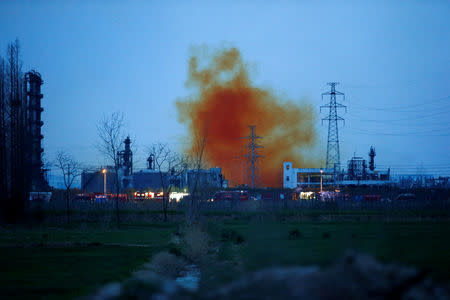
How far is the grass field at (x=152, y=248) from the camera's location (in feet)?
17.1

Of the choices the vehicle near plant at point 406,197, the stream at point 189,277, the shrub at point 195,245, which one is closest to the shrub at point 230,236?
the shrub at point 195,245

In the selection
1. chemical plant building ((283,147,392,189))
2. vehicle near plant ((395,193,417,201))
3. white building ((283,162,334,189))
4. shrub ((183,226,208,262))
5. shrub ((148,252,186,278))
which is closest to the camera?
shrub ((148,252,186,278))

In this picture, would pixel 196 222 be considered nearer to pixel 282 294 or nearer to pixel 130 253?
pixel 130 253

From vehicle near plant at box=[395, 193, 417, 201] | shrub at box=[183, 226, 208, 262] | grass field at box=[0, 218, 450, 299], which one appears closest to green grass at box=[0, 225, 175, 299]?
grass field at box=[0, 218, 450, 299]

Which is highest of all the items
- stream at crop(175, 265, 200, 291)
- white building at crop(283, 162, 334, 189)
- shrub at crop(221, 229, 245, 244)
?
white building at crop(283, 162, 334, 189)

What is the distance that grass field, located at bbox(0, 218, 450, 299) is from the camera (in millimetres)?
5215

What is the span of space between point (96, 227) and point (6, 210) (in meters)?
9.28

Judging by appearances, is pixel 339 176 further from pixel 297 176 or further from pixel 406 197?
pixel 406 197

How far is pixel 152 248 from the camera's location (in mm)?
25297

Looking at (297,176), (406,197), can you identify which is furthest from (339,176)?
(406,197)

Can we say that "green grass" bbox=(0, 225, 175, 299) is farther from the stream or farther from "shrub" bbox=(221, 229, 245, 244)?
"shrub" bbox=(221, 229, 245, 244)

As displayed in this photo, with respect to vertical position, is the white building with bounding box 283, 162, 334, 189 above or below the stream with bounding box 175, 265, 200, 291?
above

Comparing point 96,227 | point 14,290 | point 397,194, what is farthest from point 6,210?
point 397,194

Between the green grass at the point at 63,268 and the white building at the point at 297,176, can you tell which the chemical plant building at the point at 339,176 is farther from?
the green grass at the point at 63,268
